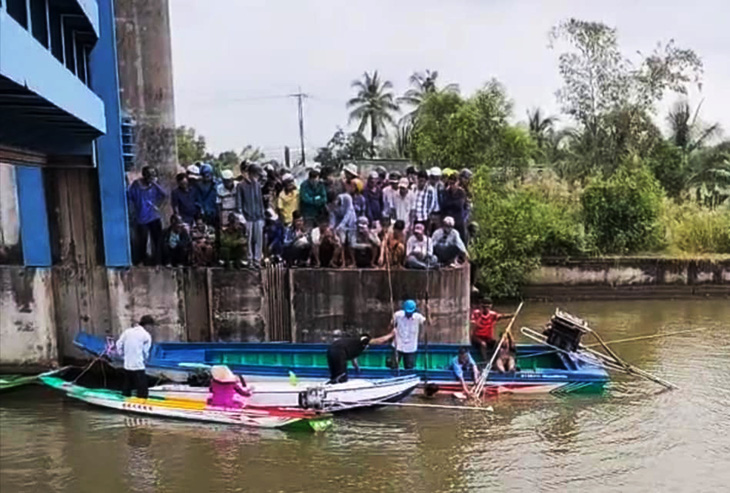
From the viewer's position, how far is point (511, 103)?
29.7m

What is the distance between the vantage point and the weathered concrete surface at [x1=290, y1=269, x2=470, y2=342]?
1567 centimetres

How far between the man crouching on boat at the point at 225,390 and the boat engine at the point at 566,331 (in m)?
5.85

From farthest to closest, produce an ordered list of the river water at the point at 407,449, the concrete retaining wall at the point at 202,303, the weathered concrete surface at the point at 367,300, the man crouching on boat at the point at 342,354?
the weathered concrete surface at the point at 367,300, the concrete retaining wall at the point at 202,303, the man crouching on boat at the point at 342,354, the river water at the point at 407,449

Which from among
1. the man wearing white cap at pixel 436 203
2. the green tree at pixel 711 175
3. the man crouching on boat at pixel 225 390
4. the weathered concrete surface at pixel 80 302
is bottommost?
the man crouching on boat at pixel 225 390

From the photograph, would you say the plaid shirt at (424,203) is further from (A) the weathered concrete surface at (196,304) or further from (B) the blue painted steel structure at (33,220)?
(B) the blue painted steel structure at (33,220)

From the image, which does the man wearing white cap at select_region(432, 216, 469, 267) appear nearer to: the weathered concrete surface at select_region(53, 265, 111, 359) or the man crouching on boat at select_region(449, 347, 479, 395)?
the man crouching on boat at select_region(449, 347, 479, 395)

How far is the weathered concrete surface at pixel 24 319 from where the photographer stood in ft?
50.8

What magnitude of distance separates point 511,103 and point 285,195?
51.2 feet

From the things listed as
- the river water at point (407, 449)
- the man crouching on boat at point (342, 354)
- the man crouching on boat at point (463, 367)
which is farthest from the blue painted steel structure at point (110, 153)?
the man crouching on boat at point (463, 367)

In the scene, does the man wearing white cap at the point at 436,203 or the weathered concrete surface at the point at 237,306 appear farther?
the man wearing white cap at the point at 436,203

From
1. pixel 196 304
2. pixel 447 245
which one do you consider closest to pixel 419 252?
pixel 447 245

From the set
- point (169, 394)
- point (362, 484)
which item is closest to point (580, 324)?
point (362, 484)

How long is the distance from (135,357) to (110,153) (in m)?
4.25

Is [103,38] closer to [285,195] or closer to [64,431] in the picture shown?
[285,195]
